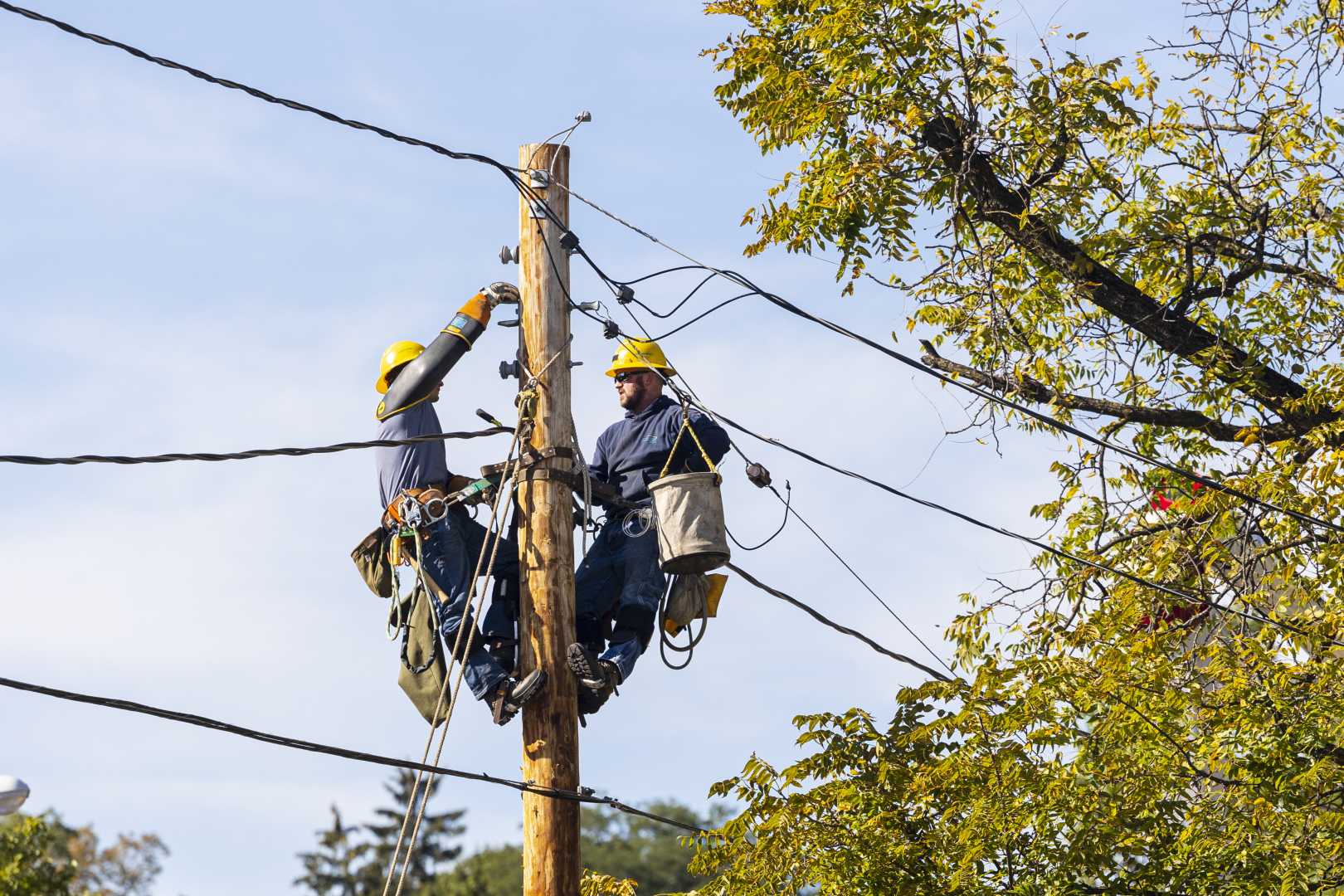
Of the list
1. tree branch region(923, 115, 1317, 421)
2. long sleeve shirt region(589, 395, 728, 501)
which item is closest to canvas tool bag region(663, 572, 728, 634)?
long sleeve shirt region(589, 395, 728, 501)

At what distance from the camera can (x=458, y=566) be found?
7867 millimetres

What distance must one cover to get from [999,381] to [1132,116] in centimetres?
195

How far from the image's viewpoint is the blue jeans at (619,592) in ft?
26.0

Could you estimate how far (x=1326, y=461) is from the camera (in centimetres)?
971

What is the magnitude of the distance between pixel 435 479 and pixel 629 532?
0.97m

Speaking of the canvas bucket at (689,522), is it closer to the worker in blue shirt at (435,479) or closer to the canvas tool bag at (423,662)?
the worker in blue shirt at (435,479)

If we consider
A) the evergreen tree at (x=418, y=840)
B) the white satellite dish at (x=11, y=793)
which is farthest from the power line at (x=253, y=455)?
the evergreen tree at (x=418, y=840)

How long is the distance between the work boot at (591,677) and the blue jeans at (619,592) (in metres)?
0.23

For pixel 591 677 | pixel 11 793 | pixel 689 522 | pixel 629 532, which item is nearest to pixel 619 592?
pixel 629 532

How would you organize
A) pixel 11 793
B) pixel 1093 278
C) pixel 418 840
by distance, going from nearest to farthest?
pixel 11 793
pixel 1093 278
pixel 418 840

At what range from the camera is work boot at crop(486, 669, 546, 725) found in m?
7.31

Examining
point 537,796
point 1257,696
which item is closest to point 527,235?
point 537,796

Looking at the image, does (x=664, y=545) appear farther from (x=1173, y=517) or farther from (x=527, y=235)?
(x=1173, y=517)

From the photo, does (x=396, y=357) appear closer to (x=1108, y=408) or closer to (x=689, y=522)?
(x=689, y=522)
